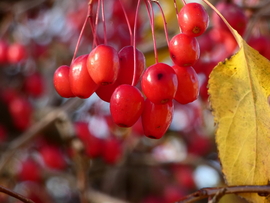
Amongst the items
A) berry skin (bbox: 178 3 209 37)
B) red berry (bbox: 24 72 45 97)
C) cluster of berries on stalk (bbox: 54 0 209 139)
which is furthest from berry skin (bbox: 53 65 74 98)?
red berry (bbox: 24 72 45 97)

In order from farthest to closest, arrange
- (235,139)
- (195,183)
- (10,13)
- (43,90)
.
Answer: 1. (195,183)
2. (43,90)
3. (10,13)
4. (235,139)

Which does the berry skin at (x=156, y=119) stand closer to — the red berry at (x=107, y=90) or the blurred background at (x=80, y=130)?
the red berry at (x=107, y=90)

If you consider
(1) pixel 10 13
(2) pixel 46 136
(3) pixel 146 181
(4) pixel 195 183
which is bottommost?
(4) pixel 195 183

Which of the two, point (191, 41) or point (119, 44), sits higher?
point (191, 41)

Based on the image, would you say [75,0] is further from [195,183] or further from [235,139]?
[235,139]

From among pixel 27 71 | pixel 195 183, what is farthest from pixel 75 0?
pixel 195 183

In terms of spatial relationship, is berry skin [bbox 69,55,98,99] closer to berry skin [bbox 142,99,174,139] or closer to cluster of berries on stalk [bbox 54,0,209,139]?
cluster of berries on stalk [bbox 54,0,209,139]

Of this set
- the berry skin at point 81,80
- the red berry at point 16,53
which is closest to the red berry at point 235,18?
the berry skin at point 81,80
